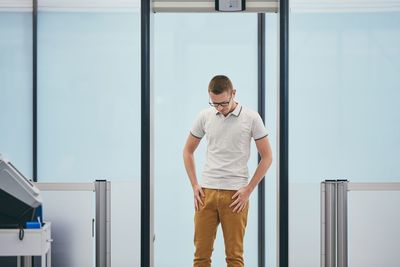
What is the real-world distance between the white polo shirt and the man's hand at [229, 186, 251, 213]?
45 millimetres

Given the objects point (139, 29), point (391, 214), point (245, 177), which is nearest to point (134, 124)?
point (139, 29)

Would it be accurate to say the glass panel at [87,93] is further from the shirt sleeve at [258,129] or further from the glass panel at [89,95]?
the shirt sleeve at [258,129]

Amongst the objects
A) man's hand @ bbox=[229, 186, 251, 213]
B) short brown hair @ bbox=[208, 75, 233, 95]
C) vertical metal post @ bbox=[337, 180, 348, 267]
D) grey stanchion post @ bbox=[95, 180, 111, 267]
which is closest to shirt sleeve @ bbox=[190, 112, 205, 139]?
short brown hair @ bbox=[208, 75, 233, 95]

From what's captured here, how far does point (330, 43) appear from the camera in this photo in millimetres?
3885

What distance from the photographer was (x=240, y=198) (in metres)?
3.33

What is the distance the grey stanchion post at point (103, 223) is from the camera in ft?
12.0

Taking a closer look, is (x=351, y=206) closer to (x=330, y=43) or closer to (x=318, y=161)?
(x=318, y=161)

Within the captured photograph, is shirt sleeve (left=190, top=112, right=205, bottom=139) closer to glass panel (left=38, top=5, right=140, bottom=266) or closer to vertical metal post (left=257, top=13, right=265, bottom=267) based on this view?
glass panel (left=38, top=5, right=140, bottom=266)

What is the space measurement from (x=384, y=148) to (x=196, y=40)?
1.72m

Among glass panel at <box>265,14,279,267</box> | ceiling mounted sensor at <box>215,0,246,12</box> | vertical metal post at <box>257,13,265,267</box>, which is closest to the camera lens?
ceiling mounted sensor at <box>215,0,246,12</box>

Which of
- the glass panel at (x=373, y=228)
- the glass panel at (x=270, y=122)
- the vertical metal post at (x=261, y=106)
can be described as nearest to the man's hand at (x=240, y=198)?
the glass panel at (x=373, y=228)

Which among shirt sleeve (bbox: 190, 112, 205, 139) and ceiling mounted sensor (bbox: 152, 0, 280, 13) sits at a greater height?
ceiling mounted sensor (bbox: 152, 0, 280, 13)

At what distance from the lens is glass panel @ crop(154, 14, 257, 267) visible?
4.63m

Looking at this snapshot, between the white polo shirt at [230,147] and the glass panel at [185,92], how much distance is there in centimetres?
119
